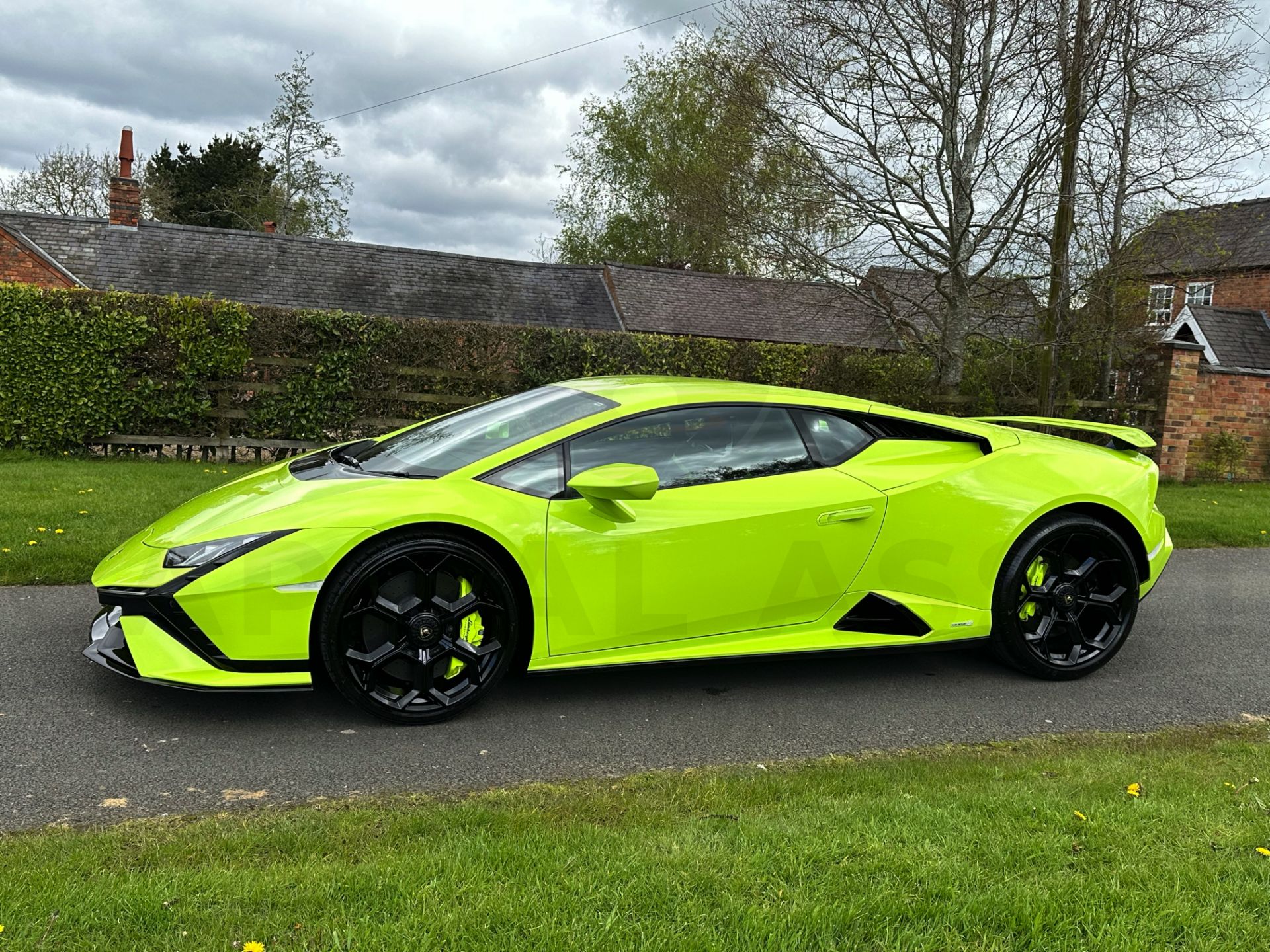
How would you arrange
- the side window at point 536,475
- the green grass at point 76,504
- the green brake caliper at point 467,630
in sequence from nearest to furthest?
the green brake caliper at point 467,630 → the side window at point 536,475 → the green grass at point 76,504

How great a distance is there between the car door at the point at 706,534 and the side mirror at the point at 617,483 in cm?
18

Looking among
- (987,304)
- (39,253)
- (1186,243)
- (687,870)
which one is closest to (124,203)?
(39,253)

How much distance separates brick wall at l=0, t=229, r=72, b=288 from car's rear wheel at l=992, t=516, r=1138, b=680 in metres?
21.0

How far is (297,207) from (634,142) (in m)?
15.4

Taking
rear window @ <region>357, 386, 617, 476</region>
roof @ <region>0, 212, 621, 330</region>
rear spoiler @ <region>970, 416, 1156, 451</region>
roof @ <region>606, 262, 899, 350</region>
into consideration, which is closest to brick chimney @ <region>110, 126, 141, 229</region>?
roof @ <region>0, 212, 621, 330</region>

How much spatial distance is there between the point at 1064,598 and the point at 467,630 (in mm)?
2753

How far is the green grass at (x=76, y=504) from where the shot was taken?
554 cm

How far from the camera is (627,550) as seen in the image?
141 inches

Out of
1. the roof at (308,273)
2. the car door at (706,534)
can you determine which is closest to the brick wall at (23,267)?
the roof at (308,273)

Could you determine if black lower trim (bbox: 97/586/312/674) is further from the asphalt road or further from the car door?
the car door

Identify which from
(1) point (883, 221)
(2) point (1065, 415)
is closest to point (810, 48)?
(1) point (883, 221)

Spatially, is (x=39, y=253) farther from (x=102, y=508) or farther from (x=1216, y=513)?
(x=1216, y=513)

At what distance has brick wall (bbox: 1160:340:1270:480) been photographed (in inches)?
535

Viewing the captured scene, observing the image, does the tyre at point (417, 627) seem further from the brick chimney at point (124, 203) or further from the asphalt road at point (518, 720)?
the brick chimney at point (124, 203)
